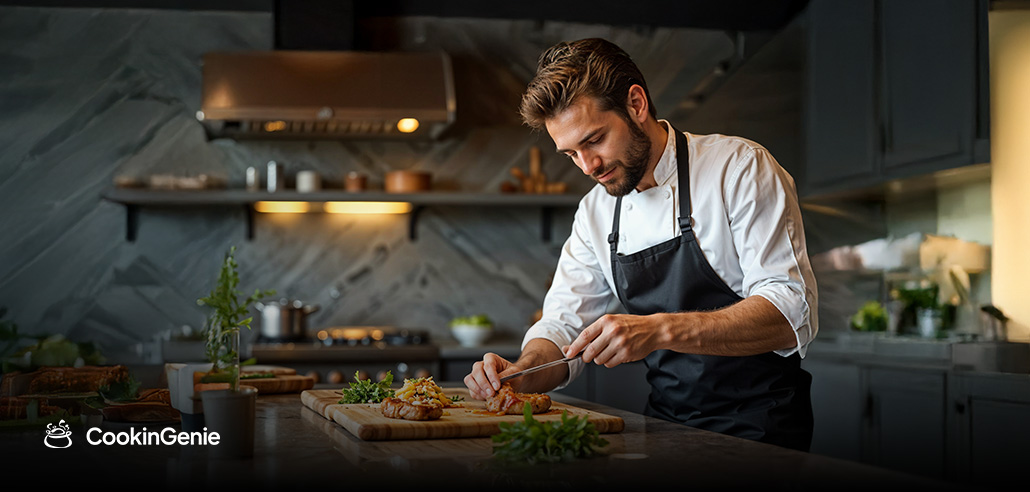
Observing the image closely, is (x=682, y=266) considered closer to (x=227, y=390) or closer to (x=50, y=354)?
(x=227, y=390)

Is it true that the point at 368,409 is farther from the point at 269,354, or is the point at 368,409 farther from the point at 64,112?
the point at 64,112

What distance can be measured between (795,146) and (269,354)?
2615 mm

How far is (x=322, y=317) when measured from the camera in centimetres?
464

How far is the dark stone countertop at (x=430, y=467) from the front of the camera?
1.05m

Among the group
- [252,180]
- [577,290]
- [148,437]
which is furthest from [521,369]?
[252,180]

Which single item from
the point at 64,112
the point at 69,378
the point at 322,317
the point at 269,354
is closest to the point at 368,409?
the point at 69,378

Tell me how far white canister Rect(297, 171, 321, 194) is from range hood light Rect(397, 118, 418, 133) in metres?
0.49

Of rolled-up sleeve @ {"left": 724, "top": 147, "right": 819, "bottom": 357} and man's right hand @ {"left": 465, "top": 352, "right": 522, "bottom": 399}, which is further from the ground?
rolled-up sleeve @ {"left": 724, "top": 147, "right": 819, "bottom": 357}

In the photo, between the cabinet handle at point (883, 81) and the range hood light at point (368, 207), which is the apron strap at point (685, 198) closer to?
the cabinet handle at point (883, 81)

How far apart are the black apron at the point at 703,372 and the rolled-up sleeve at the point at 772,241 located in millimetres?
97

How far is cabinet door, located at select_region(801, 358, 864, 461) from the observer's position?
3428mm

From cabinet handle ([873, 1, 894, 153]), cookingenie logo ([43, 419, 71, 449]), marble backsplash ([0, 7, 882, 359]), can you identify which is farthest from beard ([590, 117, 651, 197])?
marble backsplash ([0, 7, 882, 359])

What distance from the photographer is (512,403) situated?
1.62 metres

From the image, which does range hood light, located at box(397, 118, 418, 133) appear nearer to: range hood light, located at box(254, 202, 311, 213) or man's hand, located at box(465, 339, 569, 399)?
range hood light, located at box(254, 202, 311, 213)
